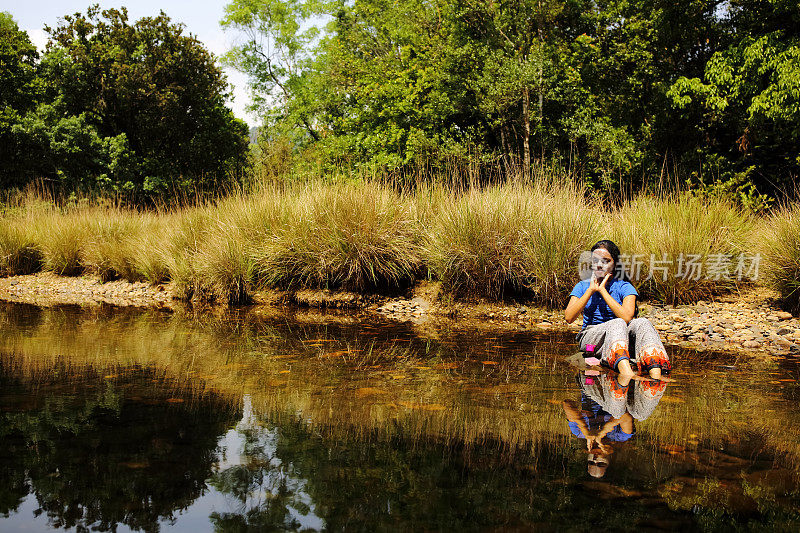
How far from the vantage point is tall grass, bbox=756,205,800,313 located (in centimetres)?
683

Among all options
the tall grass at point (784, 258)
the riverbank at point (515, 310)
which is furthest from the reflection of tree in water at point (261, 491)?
the tall grass at point (784, 258)

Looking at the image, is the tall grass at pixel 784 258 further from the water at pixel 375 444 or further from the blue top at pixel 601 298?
the blue top at pixel 601 298

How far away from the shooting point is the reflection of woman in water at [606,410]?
279 centimetres

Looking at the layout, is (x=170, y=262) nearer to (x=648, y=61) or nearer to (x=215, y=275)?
(x=215, y=275)

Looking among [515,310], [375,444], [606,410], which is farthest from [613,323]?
[515,310]

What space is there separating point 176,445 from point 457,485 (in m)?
1.39

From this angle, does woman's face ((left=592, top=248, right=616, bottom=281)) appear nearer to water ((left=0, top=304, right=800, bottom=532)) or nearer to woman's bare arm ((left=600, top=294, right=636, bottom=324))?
woman's bare arm ((left=600, top=294, right=636, bottom=324))

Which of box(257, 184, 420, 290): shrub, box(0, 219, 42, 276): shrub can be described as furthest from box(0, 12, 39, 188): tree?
box(257, 184, 420, 290): shrub

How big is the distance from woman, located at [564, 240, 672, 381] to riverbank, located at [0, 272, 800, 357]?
156 centimetres

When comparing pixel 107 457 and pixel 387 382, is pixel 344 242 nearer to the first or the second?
pixel 387 382

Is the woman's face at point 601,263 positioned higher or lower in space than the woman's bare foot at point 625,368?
higher

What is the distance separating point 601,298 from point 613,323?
345 millimetres

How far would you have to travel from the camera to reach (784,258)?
22.6 ft

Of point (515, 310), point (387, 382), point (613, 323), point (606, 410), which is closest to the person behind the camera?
point (606, 410)
